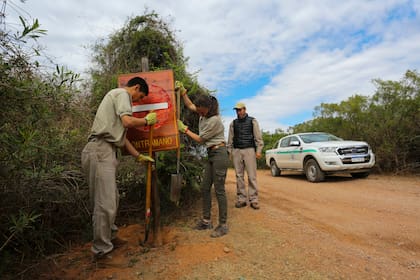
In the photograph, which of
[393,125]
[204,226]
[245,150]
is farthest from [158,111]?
[393,125]

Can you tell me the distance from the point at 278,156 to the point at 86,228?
7.91 m

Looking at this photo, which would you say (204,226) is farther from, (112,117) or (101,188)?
(112,117)

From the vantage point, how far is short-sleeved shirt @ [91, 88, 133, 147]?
301 centimetres

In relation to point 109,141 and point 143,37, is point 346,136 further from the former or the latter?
point 109,141

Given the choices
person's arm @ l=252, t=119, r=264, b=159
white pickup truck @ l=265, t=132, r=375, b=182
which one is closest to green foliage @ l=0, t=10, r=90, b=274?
person's arm @ l=252, t=119, r=264, b=159

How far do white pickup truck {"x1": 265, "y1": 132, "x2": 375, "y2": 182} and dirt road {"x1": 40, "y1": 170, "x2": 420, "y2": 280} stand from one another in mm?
2714

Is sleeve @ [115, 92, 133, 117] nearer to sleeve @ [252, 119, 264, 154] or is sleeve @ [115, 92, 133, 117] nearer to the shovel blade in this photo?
the shovel blade

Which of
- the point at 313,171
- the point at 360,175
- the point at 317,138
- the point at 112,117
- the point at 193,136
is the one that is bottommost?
the point at 360,175

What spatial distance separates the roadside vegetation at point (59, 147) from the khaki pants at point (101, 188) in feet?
1.18

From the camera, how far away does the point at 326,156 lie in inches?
308

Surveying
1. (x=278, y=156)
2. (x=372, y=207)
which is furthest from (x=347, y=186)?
(x=278, y=156)

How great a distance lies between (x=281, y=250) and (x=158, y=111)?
95.5 inches

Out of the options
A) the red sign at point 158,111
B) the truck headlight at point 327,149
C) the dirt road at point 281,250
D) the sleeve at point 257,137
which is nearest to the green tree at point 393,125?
the truck headlight at point 327,149

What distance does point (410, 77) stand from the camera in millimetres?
8992
